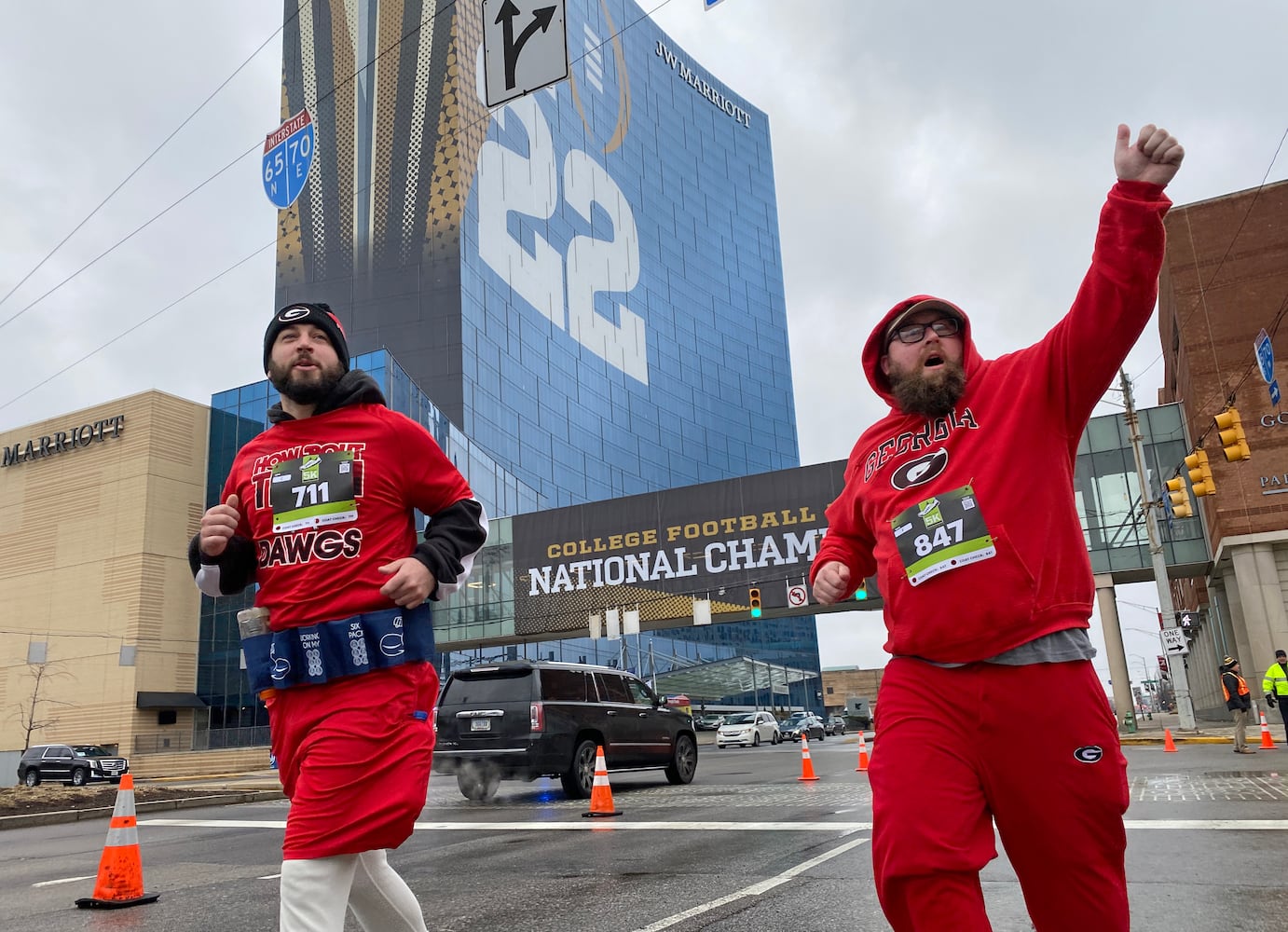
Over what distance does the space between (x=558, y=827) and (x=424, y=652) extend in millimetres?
6392

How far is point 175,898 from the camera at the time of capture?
6.03m

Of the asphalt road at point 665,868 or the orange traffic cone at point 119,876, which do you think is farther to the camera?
the orange traffic cone at point 119,876

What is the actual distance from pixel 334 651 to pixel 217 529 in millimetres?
613

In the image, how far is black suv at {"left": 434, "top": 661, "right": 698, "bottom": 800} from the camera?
12234 mm

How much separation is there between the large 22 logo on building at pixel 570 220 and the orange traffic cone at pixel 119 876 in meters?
59.7

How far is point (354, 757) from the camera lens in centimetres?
273

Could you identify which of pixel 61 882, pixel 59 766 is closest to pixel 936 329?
pixel 61 882

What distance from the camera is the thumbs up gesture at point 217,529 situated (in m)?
3.09

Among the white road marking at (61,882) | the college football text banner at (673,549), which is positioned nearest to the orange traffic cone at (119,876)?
the white road marking at (61,882)

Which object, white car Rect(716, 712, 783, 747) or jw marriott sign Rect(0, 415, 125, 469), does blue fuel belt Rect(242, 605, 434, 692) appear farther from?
jw marriott sign Rect(0, 415, 125, 469)

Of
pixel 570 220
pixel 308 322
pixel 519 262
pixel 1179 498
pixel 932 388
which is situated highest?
pixel 570 220

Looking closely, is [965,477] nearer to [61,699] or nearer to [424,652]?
[424,652]

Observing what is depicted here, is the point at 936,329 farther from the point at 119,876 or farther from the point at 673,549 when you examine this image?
the point at 673,549

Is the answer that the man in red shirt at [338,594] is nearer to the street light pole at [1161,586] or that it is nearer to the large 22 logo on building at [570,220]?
the street light pole at [1161,586]
